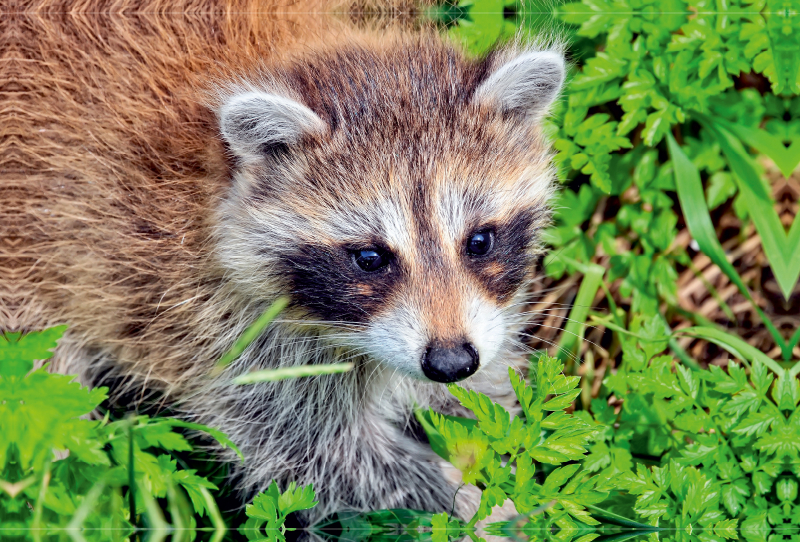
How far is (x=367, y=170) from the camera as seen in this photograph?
2.96 meters

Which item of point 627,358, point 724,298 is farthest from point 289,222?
point 724,298

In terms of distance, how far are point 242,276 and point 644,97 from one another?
6.96ft

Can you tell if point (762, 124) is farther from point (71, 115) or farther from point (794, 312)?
point (71, 115)

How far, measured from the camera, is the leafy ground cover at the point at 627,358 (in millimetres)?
2746

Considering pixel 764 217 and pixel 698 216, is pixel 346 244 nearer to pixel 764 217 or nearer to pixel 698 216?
pixel 698 216

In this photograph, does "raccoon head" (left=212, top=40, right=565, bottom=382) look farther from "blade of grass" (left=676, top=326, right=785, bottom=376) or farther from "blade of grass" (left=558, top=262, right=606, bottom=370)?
"blade of grass" (left=676, top=326, right=785, bottom=376)

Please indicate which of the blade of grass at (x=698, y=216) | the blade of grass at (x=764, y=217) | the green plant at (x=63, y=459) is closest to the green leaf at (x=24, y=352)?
the green plant at (x=63, y=459)

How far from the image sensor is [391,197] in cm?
291

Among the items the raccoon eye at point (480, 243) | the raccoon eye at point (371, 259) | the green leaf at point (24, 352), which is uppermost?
the green leaf at point (24, 352)

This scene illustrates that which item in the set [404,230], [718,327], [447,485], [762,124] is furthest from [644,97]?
[447,485]

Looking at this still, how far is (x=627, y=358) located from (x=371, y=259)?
1.47 metres

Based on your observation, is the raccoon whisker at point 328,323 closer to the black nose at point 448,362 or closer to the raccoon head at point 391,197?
the raccoon head at point 391,197

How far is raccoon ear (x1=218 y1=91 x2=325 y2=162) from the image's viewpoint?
2.91 m

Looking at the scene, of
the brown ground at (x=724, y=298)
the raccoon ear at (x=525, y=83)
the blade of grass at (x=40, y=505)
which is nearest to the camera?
the blade of grass at (x=40, y=505)
